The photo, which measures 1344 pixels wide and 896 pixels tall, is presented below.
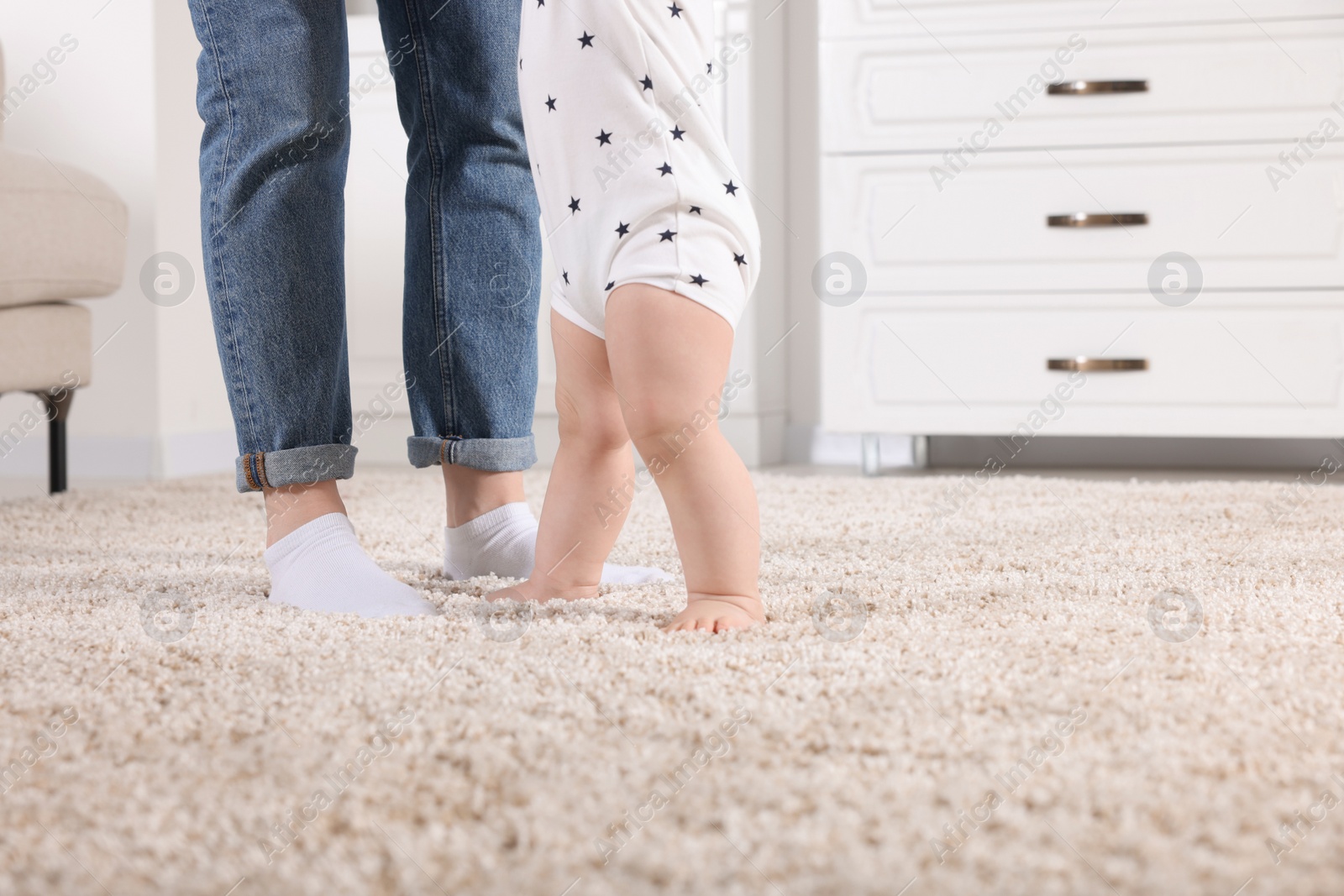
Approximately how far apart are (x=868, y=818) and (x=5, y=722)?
Result: 0.35m

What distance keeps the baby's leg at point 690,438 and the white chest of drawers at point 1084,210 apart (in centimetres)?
119

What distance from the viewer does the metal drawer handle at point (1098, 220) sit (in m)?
1.69

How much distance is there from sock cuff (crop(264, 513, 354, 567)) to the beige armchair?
74 cm

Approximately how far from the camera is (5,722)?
462 millimetres

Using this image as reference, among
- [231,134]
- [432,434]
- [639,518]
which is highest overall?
[231,134]

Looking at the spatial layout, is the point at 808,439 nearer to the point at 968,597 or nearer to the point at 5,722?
the point at 968,597

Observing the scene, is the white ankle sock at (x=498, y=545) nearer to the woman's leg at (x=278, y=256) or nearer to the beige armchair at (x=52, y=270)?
the woman's leg at (x=278, y=256)

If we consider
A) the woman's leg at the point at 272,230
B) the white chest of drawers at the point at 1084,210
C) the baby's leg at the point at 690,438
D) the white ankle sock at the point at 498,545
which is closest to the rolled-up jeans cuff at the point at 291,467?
the woman's leg at the point at 272,230

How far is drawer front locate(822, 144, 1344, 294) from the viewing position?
1.65 metres

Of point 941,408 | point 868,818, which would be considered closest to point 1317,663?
point 868,818

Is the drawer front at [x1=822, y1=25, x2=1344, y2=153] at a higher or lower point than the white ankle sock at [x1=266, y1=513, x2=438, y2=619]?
higher

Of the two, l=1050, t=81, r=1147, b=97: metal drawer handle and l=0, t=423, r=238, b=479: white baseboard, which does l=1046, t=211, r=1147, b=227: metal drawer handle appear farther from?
l=0, t=423, r=238, b=479: white baseboard

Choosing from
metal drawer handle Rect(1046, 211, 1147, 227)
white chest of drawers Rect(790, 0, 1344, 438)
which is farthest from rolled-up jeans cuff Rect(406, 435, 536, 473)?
metal drawer handle Rect(1046, 211, 1147, 227)

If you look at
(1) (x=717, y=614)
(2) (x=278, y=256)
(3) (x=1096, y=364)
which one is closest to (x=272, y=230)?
(2) (x=278, y=256)
